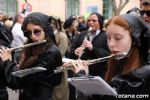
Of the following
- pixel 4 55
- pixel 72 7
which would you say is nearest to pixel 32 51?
pixel 4 55

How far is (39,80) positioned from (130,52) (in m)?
1.51

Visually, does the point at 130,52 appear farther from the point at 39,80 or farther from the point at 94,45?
the point at 94,45

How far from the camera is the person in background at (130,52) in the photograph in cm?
265

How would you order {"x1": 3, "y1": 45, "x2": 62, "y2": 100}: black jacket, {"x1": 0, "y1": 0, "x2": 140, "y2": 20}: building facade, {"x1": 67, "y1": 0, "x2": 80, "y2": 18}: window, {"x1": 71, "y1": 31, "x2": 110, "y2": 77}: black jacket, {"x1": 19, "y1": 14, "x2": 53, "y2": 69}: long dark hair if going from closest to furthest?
{"x1": 3, "y1": 45, "x2": 62, "y2": 100}: black jacket, {"x1": 19, "y1": 14, "x2": 53, "y2": 69}: long dark hair, {"x1": 71, "y1": 31, "x2": 110, "y2": 77}: black jacket, {"x1": 0, "y1": 0, "x2": 140, "y2": 20}: building facade, {"x1": 67, "y1": 0, "x2": 80, "y2": 18}: window

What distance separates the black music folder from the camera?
107 inches

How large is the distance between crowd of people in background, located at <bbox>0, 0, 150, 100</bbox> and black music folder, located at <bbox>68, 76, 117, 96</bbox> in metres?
0.04

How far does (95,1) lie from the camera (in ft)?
87.0

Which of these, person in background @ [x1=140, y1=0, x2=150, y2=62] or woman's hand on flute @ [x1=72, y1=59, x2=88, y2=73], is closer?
woman's hand on flute @ [x1=72, y1=59, x2=88, y2=73]

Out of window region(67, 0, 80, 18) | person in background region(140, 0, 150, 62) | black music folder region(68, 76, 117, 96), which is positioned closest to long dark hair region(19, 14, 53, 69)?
person in background region(140, 0, 150, 62)

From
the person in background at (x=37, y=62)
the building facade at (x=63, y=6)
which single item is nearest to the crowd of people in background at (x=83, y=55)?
the person in background at (x=37, y=62)

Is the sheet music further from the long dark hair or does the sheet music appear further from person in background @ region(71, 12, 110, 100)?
person in background @ region(71, 12, 110, 100)

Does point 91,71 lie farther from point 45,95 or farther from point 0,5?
point 0,5

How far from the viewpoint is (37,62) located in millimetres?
4188

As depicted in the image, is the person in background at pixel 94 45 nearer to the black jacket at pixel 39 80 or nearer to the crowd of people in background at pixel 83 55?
the crowd of people in background at pixel 83 55
